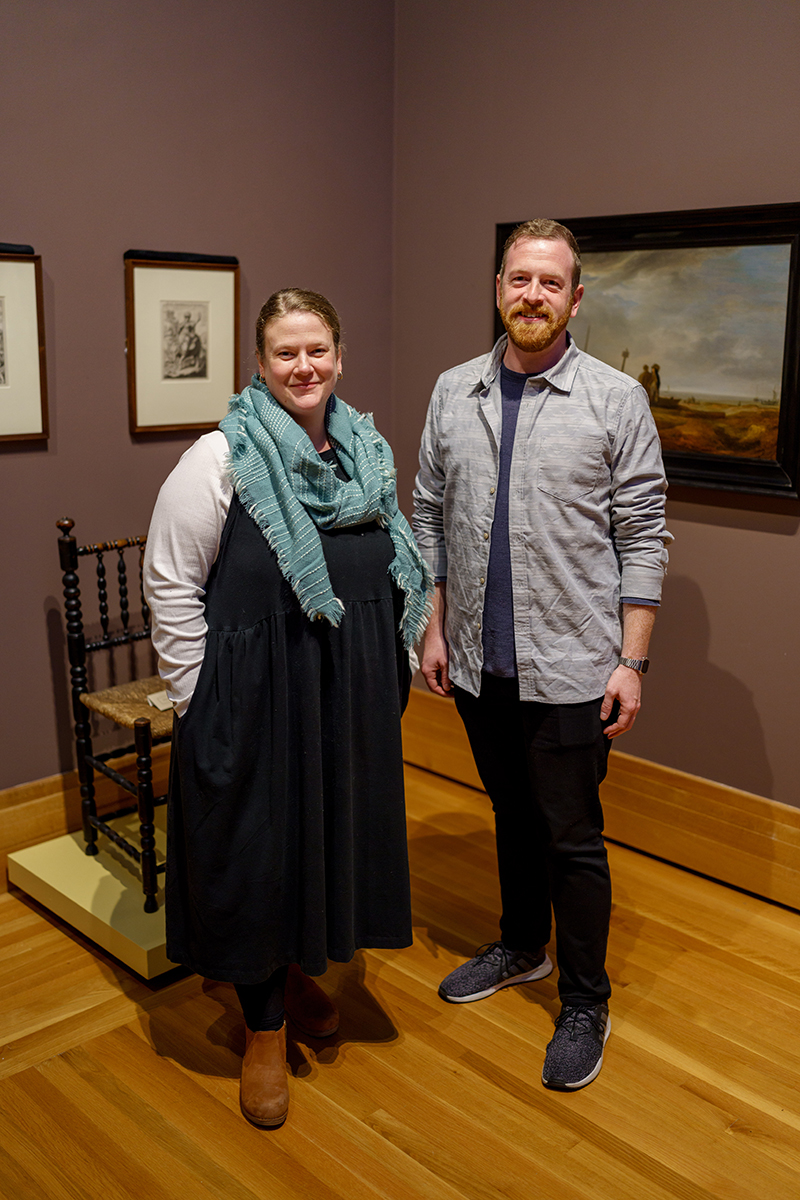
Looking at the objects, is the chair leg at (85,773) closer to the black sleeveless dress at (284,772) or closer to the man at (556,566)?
the black sleeveless dress at (284,772)


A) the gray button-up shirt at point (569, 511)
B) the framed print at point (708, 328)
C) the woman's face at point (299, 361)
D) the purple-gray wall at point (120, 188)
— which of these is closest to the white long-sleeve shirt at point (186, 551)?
the woman's face at point (299, 361)

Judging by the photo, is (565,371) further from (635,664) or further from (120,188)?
(120,188)

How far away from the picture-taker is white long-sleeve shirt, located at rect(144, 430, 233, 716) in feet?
6.22

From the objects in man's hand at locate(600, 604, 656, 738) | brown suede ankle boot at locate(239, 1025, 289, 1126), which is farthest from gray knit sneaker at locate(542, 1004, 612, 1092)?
man's hand at locate(600, 604, 656, 738)

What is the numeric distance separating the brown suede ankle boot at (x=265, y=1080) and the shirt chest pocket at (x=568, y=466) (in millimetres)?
1225

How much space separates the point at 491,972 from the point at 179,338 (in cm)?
197

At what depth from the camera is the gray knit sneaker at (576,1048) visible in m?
2.20

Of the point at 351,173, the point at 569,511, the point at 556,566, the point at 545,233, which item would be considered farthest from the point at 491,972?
the point at 351,173

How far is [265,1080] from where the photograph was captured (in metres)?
2.09

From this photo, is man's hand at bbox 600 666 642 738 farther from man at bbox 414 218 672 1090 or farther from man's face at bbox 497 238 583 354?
man's face at bbox 497 238 583 354

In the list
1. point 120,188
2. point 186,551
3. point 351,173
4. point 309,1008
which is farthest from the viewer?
point 351,173

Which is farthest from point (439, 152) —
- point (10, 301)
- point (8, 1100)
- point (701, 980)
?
point (8, 1100)

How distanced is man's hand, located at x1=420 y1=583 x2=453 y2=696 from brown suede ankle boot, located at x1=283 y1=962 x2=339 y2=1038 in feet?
2.35

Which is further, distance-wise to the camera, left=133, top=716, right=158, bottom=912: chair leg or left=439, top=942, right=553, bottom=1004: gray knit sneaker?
left=133, top=716, right=158, bottom=912: chair leg
